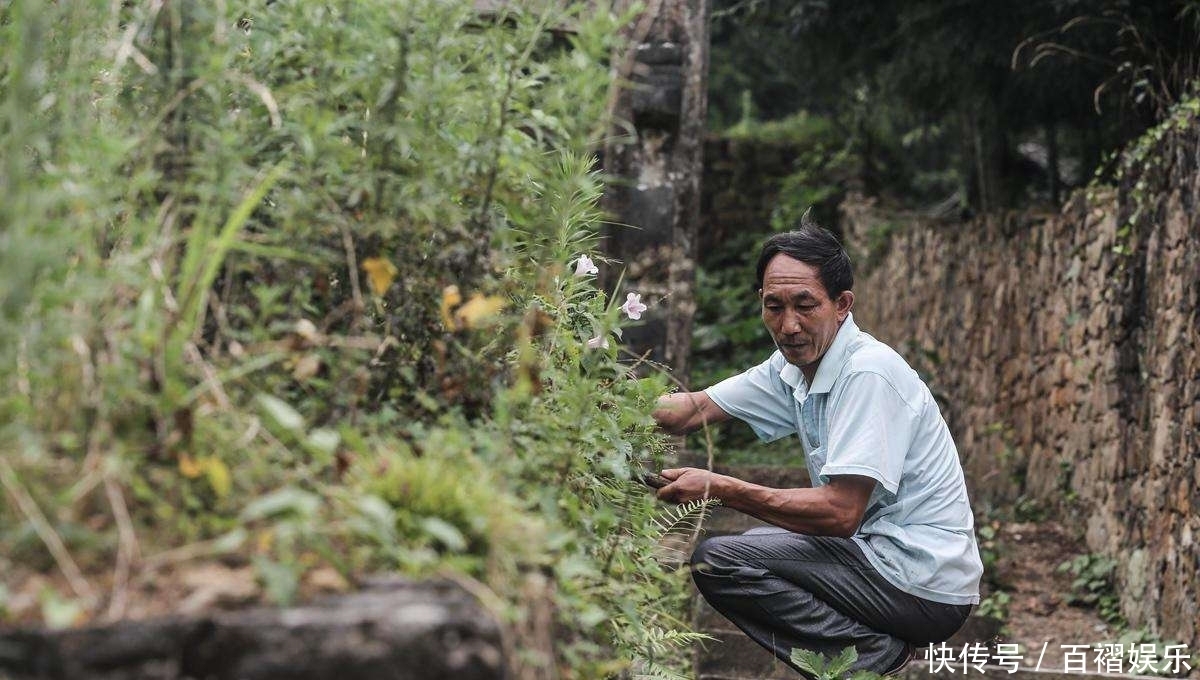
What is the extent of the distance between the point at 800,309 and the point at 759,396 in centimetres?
45

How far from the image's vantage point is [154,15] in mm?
2066

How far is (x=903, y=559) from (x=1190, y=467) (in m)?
2.01

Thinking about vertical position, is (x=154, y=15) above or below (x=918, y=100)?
below

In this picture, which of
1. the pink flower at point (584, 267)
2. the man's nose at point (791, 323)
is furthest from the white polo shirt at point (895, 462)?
the pink flower at point (584, 267)

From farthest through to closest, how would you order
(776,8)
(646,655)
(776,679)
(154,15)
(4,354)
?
(776,8), (776,679), (646,655), (154,15), (4,354)

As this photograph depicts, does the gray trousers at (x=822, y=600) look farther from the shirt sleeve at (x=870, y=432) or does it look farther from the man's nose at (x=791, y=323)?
the man's nose at (x=791, y=323)

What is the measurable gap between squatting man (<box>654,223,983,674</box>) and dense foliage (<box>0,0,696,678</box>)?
970 mm

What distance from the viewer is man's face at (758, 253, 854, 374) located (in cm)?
354

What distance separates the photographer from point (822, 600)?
358 centimetres

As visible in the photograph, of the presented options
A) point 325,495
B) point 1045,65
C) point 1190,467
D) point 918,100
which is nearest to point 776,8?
point 918,100

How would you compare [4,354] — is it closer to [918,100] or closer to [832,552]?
[832,552]

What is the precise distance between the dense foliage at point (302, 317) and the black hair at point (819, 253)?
1066mm

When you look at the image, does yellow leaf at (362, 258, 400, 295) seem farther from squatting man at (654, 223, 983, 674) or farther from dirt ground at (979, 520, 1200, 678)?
dirt ground at (979, 520, 1200, 678)

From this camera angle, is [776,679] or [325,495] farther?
[776,679]
